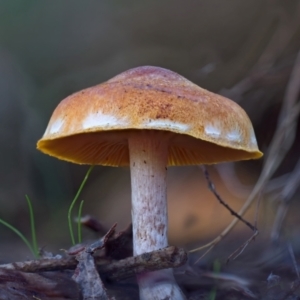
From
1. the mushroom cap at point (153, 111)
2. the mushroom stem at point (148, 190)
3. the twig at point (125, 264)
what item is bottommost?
the twig at point (125, 264)

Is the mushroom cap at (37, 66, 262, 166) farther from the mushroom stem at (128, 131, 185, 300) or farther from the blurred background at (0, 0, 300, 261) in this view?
the blurred background at (0, 0, 300, 261)

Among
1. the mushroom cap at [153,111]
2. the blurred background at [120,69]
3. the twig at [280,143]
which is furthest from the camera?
the blurred background at [120,69]

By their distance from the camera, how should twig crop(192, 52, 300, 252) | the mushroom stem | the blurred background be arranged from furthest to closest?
the blurred background
twig crop(192, 52, 300, 252)
the mushroom stem

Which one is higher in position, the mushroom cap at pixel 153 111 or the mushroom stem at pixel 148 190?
the mushroom cap at pixel 153 111

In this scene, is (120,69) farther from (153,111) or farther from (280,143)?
(153,111)

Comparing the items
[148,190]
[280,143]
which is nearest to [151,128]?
[148,190]

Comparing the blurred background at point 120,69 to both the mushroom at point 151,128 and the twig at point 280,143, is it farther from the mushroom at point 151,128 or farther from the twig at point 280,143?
the mushroom at point 151,128

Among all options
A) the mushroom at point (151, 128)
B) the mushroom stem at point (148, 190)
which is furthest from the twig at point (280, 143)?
the mushroom stem at point (148, 190)

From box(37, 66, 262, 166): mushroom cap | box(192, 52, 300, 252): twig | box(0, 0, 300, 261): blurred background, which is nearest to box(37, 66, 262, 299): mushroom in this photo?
box(37, 66, 262, 166): mushroom cap
